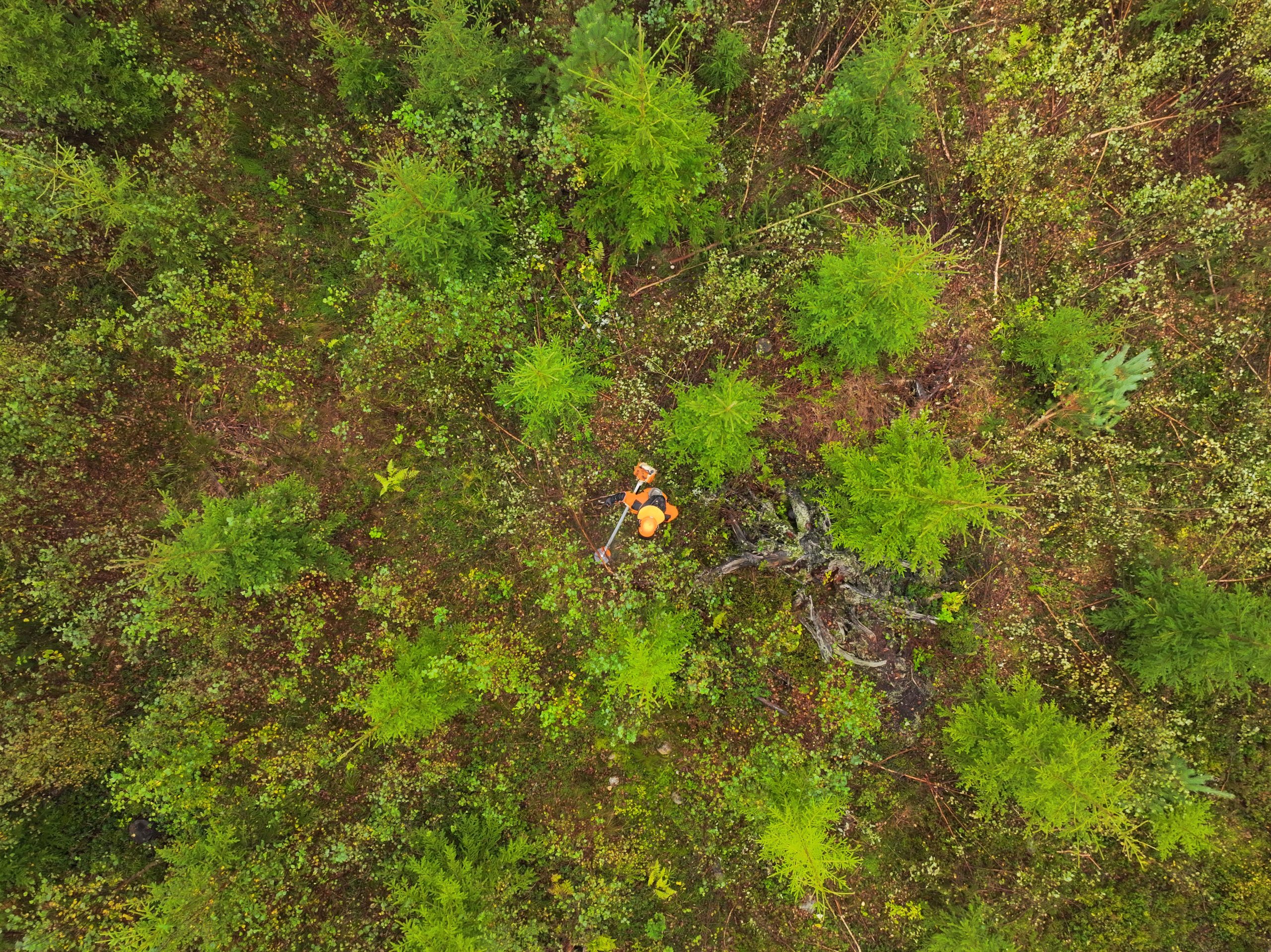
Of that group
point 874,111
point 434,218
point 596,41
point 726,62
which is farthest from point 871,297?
point 434,218

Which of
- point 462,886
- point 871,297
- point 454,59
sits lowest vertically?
point 462,886

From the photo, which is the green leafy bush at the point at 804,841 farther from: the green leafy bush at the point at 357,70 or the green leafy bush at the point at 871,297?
the green leafy bush at the point at 357,70

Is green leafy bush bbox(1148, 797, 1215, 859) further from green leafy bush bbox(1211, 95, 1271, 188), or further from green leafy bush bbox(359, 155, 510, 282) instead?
green leafy bush bbox(359, 155, 510, 282)

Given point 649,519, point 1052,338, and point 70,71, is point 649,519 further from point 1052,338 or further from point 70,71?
point 70,71

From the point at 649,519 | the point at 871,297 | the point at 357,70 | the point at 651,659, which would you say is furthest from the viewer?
the point at 357,70

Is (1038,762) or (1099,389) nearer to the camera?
(1038,762)

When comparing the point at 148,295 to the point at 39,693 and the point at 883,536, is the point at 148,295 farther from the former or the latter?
the point at 883,536

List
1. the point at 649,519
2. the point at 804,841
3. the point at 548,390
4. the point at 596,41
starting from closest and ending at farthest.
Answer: the point at 596,41
the point at 548,390
the point at 804,841
the point at 649,519
